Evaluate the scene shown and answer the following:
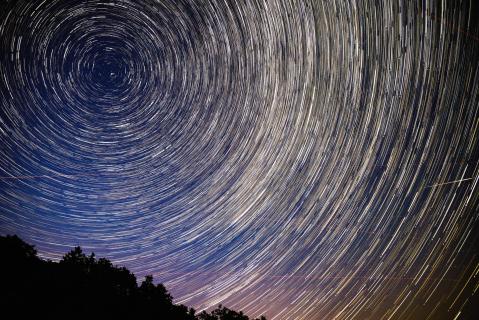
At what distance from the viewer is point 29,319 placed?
8.74m

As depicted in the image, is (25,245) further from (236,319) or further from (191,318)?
(236,319)

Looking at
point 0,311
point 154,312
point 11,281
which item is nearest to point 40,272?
point 11,281

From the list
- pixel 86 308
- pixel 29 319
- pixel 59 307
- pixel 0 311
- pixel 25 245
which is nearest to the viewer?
pixel 0 311

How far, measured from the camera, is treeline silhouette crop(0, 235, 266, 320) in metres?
9.41

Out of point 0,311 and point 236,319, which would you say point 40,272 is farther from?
point 236,319

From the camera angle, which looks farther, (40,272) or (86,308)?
(40,272)

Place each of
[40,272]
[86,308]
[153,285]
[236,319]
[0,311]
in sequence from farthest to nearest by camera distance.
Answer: [236,319], [153,285], [40,272], [86,308], [0,311]

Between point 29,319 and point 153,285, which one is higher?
point 153,285

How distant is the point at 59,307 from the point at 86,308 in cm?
91

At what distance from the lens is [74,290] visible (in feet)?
36.0

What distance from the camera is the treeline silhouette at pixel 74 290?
9414mm

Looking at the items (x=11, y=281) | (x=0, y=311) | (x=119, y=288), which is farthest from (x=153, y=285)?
(x=0, y=311)

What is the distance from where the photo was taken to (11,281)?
10195mm

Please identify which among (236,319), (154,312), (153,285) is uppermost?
(153,285)
